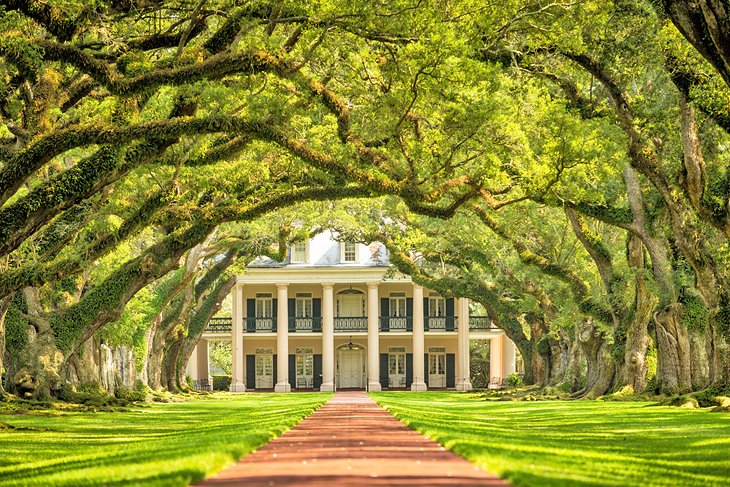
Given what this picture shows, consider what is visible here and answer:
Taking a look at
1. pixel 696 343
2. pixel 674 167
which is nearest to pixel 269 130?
pixel 674 167

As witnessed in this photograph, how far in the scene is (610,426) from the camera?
22.0m

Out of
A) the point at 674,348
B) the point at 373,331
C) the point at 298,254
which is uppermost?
the point at 298,254

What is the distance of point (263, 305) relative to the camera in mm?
71000

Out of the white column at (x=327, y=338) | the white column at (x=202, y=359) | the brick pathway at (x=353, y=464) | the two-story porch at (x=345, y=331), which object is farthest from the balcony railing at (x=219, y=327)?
the brick pathway at (x=353, y=464)

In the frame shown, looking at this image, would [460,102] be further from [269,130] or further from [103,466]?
[103,466]

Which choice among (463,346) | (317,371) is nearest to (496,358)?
(463,346)

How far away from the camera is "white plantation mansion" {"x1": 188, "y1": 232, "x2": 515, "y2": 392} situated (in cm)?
6788

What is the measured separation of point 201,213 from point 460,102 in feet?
25.7

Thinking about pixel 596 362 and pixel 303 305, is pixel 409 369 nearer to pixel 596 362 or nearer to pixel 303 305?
pixel 303 305

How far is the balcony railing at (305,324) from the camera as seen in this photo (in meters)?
69.9

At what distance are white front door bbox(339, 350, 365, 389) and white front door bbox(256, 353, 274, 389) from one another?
A: 425 cm

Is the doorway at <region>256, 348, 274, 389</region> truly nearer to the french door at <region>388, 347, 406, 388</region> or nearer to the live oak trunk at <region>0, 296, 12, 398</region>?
the french door at <region>388, 347, 406, 388</region>

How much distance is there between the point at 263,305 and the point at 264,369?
3867mm

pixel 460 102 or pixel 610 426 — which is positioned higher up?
pixel 460 102
